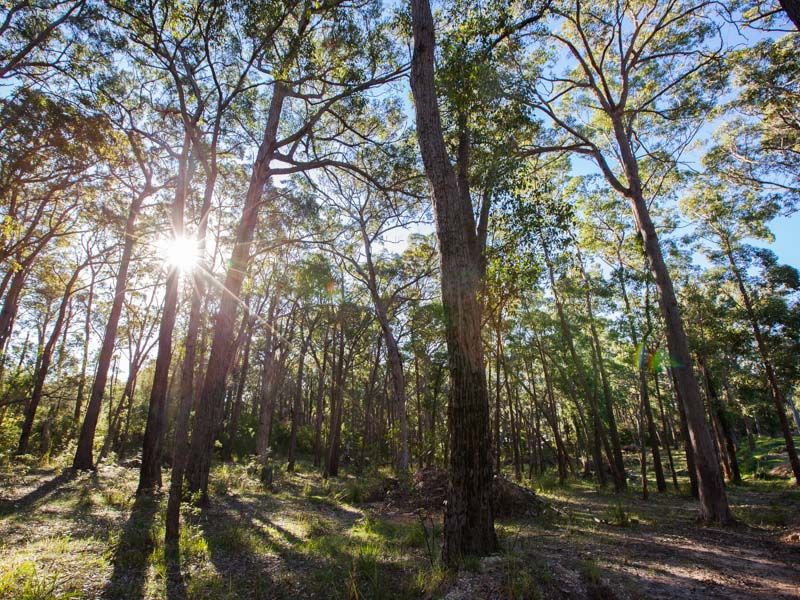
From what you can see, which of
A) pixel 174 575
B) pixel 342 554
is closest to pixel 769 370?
pixel 342 554

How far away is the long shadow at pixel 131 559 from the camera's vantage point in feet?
14.2

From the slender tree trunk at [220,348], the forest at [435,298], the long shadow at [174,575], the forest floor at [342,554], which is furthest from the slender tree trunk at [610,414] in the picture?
the long shadow at [174,575]

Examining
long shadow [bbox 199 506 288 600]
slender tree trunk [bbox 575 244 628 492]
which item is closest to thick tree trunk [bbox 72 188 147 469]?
long shadow [bbox 199 506 288 600]

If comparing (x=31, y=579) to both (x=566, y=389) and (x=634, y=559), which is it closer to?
(x=634, y=559)

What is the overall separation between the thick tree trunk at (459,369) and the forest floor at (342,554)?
15.8 inches

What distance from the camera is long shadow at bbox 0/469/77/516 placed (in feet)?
25.4

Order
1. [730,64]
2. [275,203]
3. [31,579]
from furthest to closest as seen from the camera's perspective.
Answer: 1. [275,203]
2. [730,64]
3. [31,579]

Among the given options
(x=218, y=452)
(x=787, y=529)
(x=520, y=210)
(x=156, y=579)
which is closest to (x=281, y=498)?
(x=156, y=579)

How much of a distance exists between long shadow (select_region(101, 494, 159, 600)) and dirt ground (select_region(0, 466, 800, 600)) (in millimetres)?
25

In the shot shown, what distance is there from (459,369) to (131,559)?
496 cm

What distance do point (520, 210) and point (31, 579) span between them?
29.8 feet

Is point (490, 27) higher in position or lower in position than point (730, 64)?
lower

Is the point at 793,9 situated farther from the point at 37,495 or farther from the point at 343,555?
the point at 37,495

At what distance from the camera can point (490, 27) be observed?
7.98m
